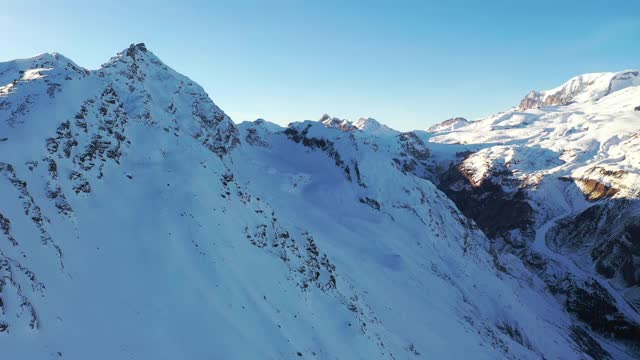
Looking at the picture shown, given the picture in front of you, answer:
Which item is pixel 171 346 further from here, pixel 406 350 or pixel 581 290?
pixel 581 290

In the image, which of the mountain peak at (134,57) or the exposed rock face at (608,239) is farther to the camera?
the exposed rock face at (608,239)

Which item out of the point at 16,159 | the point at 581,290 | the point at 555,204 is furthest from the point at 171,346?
the point at 555,204

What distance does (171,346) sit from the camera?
34000 mm

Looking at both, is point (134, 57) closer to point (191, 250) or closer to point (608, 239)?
point (191, 250)

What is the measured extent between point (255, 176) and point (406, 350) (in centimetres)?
4965

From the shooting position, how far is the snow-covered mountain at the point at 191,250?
1350 inches

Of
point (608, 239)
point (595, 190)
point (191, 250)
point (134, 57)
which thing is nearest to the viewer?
point (191, 250)

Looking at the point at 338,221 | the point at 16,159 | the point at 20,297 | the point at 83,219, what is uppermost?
the point at 16,159

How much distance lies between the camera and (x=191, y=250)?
4275 centimetres

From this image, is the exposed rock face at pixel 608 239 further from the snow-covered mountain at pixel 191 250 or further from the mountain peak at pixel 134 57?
the mountain peak at pixel 134 57

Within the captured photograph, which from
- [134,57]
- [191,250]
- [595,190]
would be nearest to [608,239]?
[595,190]

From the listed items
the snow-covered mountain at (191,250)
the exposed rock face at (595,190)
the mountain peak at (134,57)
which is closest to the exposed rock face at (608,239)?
the exposed rock face at (595,190)

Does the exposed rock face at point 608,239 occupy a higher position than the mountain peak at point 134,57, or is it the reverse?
the mountain peak at point 134,57

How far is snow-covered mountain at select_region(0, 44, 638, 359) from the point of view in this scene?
1350 inches
